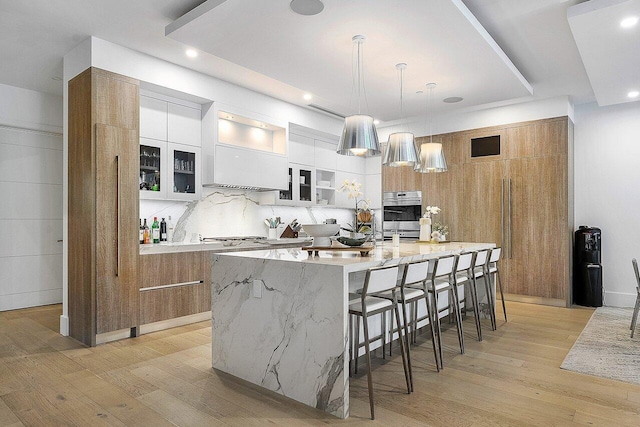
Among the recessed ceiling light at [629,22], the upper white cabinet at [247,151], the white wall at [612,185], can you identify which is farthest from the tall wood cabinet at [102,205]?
the white wall at [612,185]

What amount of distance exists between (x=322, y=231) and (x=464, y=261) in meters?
1.33

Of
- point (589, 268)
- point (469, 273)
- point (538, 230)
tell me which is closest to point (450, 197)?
point (538, 230)

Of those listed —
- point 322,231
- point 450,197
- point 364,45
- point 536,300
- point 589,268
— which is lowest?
point 536,300

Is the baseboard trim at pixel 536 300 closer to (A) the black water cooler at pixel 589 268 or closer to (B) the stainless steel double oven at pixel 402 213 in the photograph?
(A) the black water cooler at pixel 589 268

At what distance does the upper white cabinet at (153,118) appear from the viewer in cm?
441

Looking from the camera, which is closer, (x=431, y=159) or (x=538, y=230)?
(x=431, y=159)

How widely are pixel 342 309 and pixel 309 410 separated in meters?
0.66

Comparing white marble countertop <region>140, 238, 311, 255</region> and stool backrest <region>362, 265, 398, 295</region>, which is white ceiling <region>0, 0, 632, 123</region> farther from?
white marble countertop <region>140, 238, 311, 255</region>

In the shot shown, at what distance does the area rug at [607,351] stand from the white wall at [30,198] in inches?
234

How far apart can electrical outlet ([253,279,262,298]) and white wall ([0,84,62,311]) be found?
4116 mm

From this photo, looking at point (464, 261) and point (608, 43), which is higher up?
point (608, 43)

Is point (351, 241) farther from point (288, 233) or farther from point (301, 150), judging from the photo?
point (301, 150)

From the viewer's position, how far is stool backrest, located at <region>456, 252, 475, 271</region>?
3.51m

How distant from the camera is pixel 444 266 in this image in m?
3.25
